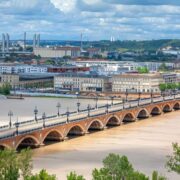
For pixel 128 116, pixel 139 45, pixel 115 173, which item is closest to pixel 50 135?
pixel 128 116

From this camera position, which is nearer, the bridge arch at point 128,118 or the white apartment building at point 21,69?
the bridge arch at point 128,118

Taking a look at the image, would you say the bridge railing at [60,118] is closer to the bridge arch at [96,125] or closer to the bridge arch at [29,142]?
the bridge arch at [29,142]

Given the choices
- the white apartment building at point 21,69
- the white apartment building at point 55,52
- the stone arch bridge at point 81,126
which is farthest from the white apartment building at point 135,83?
the white apartment building at point 55,52

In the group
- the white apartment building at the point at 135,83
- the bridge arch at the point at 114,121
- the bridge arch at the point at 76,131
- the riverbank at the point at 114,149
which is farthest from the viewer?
the white apartment building at the point at 135,83

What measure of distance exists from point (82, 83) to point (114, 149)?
143 feet

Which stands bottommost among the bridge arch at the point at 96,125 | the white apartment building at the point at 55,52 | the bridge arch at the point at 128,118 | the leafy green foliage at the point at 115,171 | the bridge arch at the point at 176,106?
the bridge arch at the point at 176,106

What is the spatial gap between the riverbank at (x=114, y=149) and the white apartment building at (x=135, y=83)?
30.7 m

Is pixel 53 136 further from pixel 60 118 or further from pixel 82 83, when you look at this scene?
pixel 82 83

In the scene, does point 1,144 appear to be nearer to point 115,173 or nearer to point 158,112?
point 115,173

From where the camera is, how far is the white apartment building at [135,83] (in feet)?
244

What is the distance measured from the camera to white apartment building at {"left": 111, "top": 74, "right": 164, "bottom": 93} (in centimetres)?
7438

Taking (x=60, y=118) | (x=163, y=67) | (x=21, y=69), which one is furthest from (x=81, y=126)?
(x=163, y=67)

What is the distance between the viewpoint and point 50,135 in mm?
35469

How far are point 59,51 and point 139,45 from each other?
2245 inches
